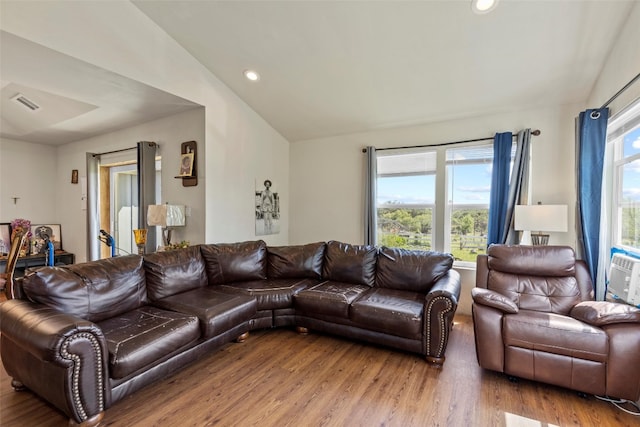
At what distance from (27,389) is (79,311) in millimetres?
605

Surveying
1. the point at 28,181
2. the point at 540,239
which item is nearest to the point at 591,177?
the point at 540,239

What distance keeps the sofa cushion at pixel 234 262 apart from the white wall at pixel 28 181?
439cm

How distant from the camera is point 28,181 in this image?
531 centimetres

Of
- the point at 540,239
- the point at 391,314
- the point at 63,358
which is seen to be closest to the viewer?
the point at 63,358

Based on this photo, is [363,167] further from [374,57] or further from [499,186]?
[499,186]

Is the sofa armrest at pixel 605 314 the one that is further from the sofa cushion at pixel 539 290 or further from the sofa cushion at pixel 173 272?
the sofa cushion at pixel 173 272

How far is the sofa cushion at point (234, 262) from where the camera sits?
131 inches

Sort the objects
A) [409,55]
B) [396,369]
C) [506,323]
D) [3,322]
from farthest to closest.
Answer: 1. [409,55]
2. [396,369]
3. [506,323]
4. [3,322]

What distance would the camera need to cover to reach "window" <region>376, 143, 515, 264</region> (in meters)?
3.70

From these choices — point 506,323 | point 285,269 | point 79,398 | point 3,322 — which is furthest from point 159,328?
point 506,323

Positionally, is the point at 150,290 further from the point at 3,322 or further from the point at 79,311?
the point at 3,322

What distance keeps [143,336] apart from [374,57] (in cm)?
314

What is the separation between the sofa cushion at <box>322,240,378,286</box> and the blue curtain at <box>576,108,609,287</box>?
1999 millimetres

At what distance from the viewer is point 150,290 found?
2705 millimetres
